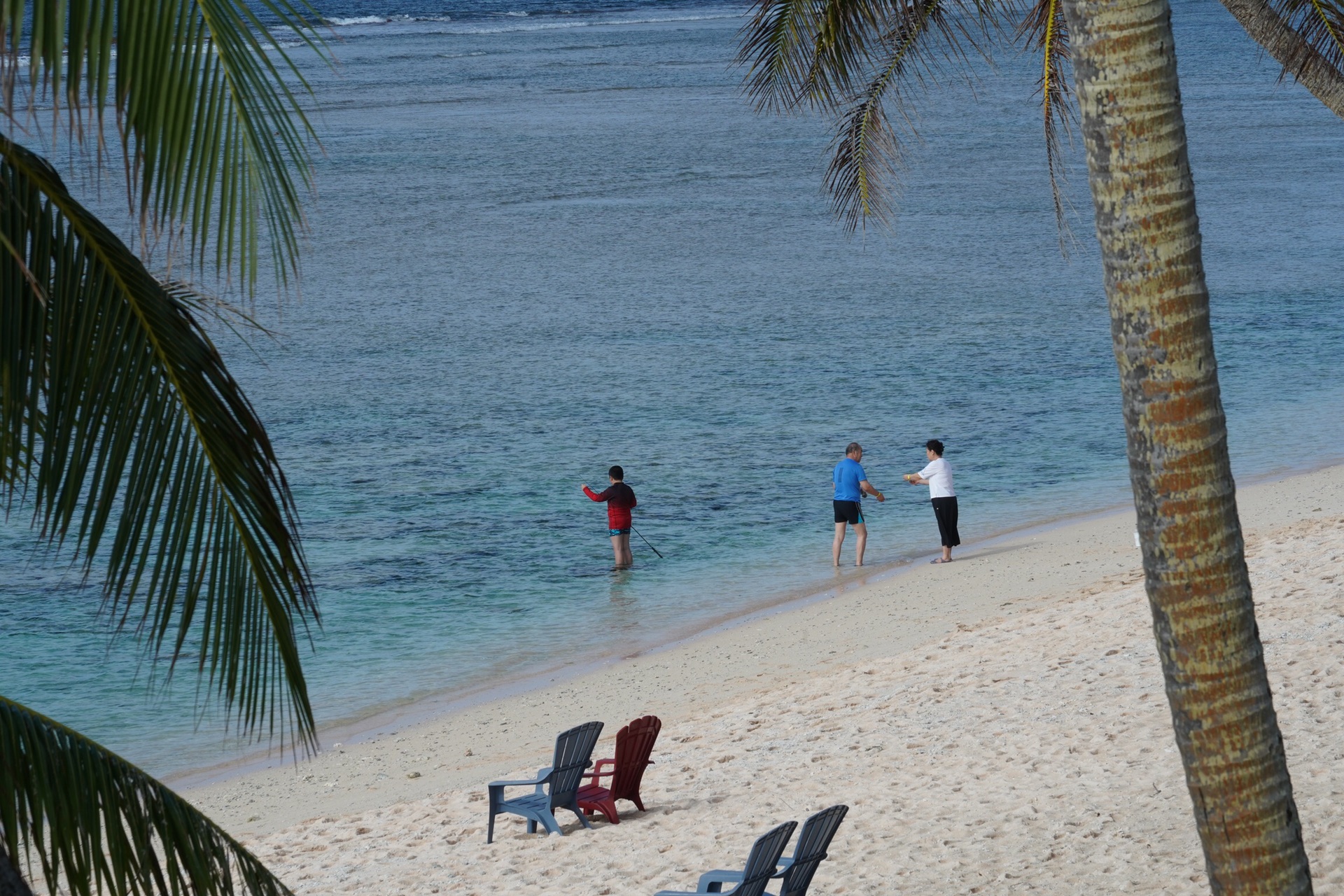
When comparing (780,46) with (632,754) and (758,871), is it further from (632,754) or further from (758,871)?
Result: (758,871)

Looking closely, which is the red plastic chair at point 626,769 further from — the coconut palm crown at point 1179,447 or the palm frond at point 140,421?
the palm frond at point 140,421

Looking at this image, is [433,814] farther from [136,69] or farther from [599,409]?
[599,409]

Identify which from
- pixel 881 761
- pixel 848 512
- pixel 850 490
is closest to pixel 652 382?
pixel 848 512

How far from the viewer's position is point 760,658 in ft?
49.0

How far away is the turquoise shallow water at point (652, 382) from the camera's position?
1797 centimetres

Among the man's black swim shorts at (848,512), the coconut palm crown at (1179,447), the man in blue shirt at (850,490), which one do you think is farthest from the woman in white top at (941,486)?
the coconut palm crown at (1179,447)

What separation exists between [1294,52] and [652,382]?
2263 centimetres

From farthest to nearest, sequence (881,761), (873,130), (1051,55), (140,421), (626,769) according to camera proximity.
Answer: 1. (873,130)
2. (881,761)
3. (626,769)
4. (1051,55)
5. (140,421)

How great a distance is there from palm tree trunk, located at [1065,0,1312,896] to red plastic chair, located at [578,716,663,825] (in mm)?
5831

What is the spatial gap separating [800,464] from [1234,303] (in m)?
18.4

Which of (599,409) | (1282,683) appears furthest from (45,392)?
(599,409)

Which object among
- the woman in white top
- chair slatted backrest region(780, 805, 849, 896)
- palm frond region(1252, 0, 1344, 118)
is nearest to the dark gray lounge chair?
chair slatted backrest region(780, 805, 849, 896)

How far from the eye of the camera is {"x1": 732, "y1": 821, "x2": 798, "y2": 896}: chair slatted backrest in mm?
7070

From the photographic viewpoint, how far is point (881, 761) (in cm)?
1010
